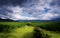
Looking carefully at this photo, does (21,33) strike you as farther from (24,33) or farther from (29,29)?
(29,29)

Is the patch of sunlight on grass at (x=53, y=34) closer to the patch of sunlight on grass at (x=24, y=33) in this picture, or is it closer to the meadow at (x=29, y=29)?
the meadow at (x=29, y=29)

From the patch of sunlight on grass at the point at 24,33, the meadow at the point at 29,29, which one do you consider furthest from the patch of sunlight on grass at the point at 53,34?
the patch of sunlight on grass at the point at 24,33

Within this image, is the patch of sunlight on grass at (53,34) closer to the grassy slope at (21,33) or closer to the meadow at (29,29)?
the meadow at (29,29)

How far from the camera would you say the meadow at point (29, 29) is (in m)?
2.54

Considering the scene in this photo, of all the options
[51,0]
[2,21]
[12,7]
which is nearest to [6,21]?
[2,21]

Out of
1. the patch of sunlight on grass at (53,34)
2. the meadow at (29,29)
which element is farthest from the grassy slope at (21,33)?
the patch of sunlight on grass at (53,34)

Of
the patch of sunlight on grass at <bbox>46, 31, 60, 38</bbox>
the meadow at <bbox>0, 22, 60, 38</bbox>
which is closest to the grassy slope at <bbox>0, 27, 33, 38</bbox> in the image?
the meadow at <bbox>0, 22, 60, 38</bbox>

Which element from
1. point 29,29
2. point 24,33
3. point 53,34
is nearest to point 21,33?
point 24,33

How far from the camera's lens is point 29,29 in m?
2.57

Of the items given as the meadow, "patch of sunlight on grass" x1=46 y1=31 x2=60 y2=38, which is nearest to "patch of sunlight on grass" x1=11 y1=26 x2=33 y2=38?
the meadow

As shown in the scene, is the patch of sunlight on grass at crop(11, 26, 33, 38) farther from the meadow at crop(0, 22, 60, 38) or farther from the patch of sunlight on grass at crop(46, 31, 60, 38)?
the patch of sunlight on grass at crop(46, 31, 60, 38)

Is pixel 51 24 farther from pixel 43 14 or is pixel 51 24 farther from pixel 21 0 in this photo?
pixel 21 0

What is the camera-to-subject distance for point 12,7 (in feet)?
8.80

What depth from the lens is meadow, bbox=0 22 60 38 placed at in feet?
8.32
